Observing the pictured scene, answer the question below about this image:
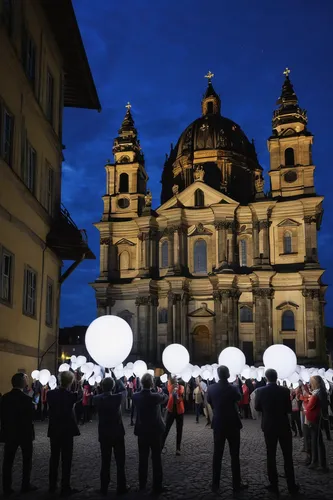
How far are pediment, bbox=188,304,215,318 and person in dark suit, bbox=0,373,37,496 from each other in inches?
1631

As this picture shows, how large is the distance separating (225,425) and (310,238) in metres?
40.8

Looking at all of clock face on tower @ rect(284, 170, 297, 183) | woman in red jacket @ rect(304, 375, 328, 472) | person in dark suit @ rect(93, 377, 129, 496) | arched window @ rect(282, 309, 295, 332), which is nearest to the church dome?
clock face on tower @ rect(284, 170, 297, 183)

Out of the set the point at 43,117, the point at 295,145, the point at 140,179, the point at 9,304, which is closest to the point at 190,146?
the point at 140,179

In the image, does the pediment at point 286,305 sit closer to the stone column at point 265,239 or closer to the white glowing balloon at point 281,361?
the stone column at point 265,239

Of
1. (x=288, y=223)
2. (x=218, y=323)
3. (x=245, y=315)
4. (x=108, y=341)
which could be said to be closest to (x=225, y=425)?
(x=108, y=341)

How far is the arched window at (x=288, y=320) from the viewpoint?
4763 cm

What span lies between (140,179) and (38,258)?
38905 mm

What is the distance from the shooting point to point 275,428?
9.04 metres

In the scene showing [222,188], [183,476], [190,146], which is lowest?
[183,476]

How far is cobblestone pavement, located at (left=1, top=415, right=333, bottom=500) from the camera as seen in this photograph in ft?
28.9

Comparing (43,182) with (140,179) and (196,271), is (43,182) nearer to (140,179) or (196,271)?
(196,271)

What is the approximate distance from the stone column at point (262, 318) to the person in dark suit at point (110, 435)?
38109 mm

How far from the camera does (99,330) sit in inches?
411

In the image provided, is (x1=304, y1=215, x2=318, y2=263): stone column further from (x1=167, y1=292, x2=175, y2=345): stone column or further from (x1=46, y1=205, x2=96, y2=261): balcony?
(x1=46, y1=205, x2=96, y2=261): balcony
